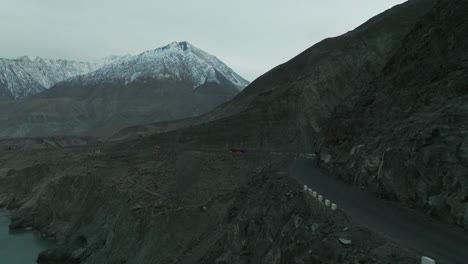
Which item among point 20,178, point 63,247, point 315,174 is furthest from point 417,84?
point 20,178

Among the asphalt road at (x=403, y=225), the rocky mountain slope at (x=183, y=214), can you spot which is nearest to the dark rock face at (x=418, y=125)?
the asphalt road at (x=403, y=225)

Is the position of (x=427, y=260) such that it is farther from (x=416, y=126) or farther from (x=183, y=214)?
(x=183, y=214)

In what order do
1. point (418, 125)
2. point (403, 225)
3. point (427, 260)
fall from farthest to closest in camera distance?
point (418, 125) → point (403, 225) → point (427, 260)

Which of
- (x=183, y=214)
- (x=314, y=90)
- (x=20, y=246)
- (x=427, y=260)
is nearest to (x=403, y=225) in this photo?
(x=427, y=260)

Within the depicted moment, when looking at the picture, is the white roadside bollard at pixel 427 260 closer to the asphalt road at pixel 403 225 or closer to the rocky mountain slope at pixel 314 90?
the asphalt road at pixel 403 225

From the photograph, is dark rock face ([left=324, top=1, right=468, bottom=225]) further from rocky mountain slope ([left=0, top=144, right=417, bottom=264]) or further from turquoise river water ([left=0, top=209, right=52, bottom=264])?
turquoise river water ([left=0, top=209, right=52, bottom=264])

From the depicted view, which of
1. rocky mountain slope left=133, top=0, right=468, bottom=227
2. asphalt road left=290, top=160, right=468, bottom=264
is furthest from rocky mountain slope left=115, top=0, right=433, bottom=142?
asphalt road left=290, top=160, right=468, bottom=264

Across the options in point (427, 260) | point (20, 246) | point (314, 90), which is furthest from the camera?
point (314, 90)
